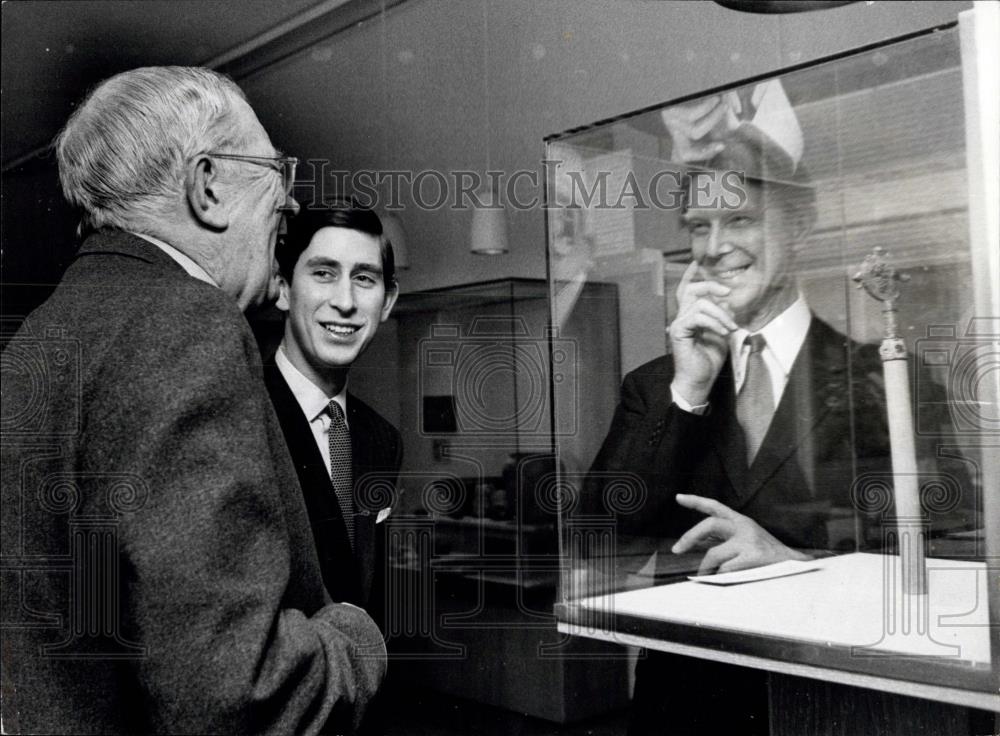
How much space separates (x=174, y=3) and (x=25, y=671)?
1193 mm

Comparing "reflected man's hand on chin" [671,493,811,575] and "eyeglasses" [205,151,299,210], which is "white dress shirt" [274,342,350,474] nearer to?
"eyeglasses" [205,151,299,210]

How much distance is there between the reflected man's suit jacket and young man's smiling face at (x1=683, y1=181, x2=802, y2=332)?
107 millimetres

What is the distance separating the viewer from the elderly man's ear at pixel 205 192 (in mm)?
1532

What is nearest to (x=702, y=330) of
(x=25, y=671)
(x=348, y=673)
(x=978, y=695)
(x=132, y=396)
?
(x=978, y=695)

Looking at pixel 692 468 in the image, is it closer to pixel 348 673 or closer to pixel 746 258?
pixel 746 258

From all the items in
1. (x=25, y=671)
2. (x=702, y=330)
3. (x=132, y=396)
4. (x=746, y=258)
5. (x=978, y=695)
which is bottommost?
(x=978, y=695)

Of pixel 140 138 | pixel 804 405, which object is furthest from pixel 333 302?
pixel 804 405

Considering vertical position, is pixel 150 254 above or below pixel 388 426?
above

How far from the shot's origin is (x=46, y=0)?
167 centimetres

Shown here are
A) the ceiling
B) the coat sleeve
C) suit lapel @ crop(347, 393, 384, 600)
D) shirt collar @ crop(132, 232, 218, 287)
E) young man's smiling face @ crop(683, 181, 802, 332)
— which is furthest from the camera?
young man's smiling face @ crop(683, 181, 802, 332)

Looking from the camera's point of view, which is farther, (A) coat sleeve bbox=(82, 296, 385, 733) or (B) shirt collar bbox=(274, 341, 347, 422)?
(B) shirt collar bbox=(274, 341, 347, 422)

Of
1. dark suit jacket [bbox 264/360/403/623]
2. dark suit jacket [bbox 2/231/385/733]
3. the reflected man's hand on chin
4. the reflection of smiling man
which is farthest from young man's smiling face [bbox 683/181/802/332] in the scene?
dark suit jacket [bbox 2/231/385/733]

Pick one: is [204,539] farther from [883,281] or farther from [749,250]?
[883,281]

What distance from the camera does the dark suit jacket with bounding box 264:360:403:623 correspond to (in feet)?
5.55
